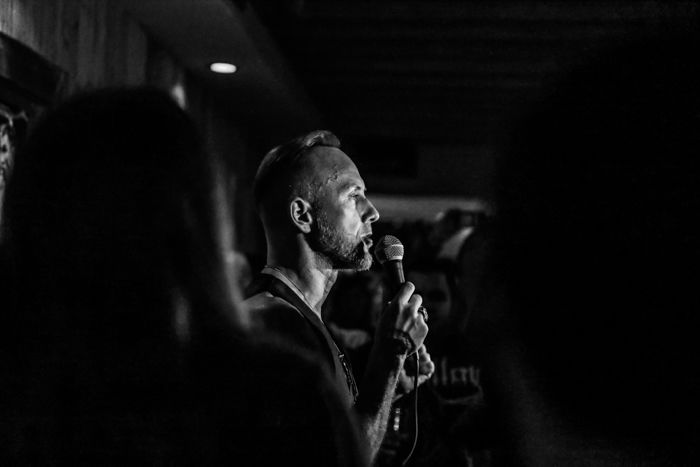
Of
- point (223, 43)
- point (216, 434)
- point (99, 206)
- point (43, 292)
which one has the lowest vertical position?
point (216, 434)

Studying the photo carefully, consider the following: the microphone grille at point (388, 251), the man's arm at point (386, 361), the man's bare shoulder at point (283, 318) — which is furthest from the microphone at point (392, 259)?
the man's bare shoulder at point (283, 318)

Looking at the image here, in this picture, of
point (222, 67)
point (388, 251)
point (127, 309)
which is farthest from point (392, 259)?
point (222, 67)

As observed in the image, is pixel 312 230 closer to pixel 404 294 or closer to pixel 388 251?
pixel 388 251

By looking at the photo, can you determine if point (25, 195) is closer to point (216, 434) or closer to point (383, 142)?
point (216, 434)

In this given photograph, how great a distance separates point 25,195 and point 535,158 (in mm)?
619

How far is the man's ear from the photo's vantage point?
7.44 feet

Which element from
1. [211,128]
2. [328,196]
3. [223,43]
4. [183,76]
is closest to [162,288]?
[328,196]

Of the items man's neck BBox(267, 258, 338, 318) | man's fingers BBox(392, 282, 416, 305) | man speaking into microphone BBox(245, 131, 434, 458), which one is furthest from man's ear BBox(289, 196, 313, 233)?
man's fingers BBox(392, 282, 416, 305)

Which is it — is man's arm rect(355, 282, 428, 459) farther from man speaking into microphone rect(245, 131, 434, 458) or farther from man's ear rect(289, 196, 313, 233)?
man's ear rect(289, 196, 313, 233)

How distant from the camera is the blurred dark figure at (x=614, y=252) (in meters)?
0.42

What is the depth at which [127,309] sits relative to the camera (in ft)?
2.61

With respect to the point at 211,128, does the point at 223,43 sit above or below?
above

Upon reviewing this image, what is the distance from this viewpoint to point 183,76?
5031 mm

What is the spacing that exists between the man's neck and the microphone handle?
0.20m
